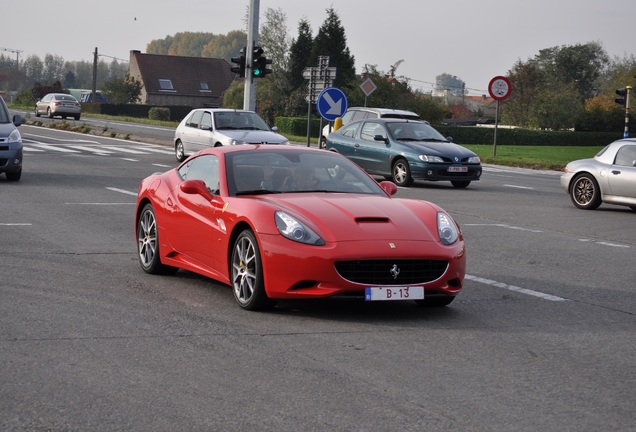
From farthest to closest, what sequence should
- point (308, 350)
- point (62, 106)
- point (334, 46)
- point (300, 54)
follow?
point (300, 54) → point (334, 46) → point (62, 106) → point (308, 350)

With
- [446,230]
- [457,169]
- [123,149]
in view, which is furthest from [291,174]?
[123,149]

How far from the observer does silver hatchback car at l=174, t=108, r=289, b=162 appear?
28156mm

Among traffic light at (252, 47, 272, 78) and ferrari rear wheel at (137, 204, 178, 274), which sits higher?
traffic light at (252, 47, 272, 78)

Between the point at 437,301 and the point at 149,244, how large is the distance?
2963 mm

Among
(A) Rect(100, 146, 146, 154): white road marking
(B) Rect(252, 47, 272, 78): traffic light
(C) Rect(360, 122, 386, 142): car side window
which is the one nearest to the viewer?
(C) Rect(360, 122, 386, 142): car side window

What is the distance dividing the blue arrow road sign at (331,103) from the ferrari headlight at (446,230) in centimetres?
2044

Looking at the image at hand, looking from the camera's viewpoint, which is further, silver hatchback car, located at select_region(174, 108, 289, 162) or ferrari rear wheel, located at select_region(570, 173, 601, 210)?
silver hatchback car, located at select_region(174, 108, 289, 162)

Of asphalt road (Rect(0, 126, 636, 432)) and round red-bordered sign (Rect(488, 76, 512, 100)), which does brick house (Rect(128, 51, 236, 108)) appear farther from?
asphalt road (Rect(0, 126, 636, 432))

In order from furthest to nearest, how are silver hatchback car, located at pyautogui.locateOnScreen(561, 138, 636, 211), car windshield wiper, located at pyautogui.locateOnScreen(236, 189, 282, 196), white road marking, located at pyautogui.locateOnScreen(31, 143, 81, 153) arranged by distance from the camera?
white road marking, located at pyautogui.locateOnScreen(31, 143, 81, 153)
silver hatchback car, located at pyautogui.locateOnScreen(561, 138, 636, 211)
car windshield wiper, located at pyautogui.locateOnScreen(236, 189, 282, 196)

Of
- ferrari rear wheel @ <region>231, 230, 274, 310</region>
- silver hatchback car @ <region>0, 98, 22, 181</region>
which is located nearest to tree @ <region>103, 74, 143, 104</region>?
silver hatchback car @ <region>0, 98, 22, 181</region>

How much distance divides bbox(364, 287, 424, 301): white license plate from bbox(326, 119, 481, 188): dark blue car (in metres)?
16.2

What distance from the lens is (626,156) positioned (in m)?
19.8

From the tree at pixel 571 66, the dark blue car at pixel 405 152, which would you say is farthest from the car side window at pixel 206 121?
the tree at pixel 571 66

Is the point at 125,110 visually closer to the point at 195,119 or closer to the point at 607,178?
the point at 195,119
